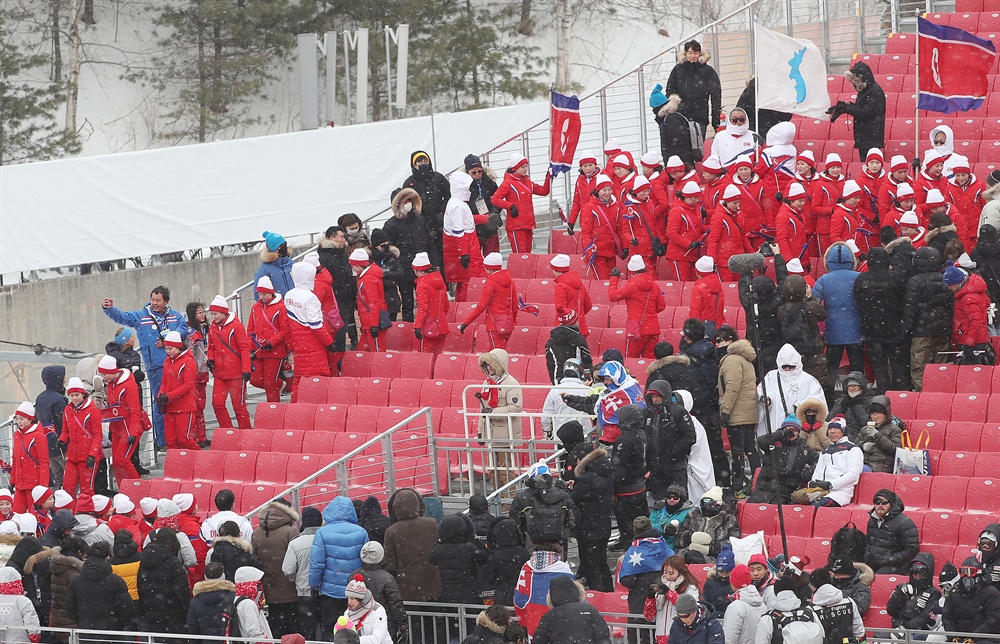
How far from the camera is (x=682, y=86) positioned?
19.7m

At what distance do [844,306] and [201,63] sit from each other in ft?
68.2

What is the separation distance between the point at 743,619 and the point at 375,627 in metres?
2.50

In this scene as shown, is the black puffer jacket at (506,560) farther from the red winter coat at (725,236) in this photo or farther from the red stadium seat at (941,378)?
the red winter coat at (725,236)

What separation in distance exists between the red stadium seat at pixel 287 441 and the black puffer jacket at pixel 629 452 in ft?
12.1

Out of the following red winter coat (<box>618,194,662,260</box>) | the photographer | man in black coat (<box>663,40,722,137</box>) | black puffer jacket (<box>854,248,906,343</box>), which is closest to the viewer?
the photographer

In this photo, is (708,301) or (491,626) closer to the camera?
(491,626)

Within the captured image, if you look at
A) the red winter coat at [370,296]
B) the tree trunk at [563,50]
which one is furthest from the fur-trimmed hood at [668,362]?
the tree trunk at [563,50]

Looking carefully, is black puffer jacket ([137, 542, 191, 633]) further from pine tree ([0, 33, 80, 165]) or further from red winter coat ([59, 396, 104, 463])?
pine tree ([0, 33, 80, 165])

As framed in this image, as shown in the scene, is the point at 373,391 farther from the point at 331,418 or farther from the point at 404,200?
the point at 404,200

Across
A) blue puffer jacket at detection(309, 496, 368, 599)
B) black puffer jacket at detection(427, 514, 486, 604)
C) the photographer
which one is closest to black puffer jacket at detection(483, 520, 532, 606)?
black puffer jacket at detection(427, 514, 486, 604)

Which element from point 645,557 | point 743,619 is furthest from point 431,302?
point 743,619

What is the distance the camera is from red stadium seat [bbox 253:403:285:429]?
643 inches

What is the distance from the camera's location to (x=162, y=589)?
12.5 m

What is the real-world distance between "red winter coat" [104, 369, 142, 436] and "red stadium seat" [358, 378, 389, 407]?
2.16m
